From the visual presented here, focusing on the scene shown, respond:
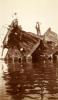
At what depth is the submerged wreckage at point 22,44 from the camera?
11.4 meters

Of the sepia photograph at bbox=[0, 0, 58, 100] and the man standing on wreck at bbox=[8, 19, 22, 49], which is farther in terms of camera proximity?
the man standing on wreck at bbox=[8, 19, 22, 49]

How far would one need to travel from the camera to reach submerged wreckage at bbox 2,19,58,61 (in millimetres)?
11359

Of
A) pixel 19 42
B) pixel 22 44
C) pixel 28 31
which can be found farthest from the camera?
pixel 28 31

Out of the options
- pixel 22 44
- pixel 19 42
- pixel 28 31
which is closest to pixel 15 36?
pixel 19 42

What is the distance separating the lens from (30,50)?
1131cm

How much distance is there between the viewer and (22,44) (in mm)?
11617

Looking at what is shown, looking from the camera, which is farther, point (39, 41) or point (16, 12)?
point (16, 12)

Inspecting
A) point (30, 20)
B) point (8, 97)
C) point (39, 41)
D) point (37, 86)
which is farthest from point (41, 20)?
point (8, 97)

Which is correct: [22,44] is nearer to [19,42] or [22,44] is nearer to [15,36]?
[19,42]

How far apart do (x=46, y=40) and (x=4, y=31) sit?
161cm

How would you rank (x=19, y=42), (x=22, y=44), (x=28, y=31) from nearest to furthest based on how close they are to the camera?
(x=22, y=44)
(x=19, y=42)
(x=28, y=31)

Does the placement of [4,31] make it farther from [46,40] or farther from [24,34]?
[46,40]

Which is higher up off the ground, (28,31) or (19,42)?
(28,31)

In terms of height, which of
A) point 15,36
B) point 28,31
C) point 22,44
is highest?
point 28,31
